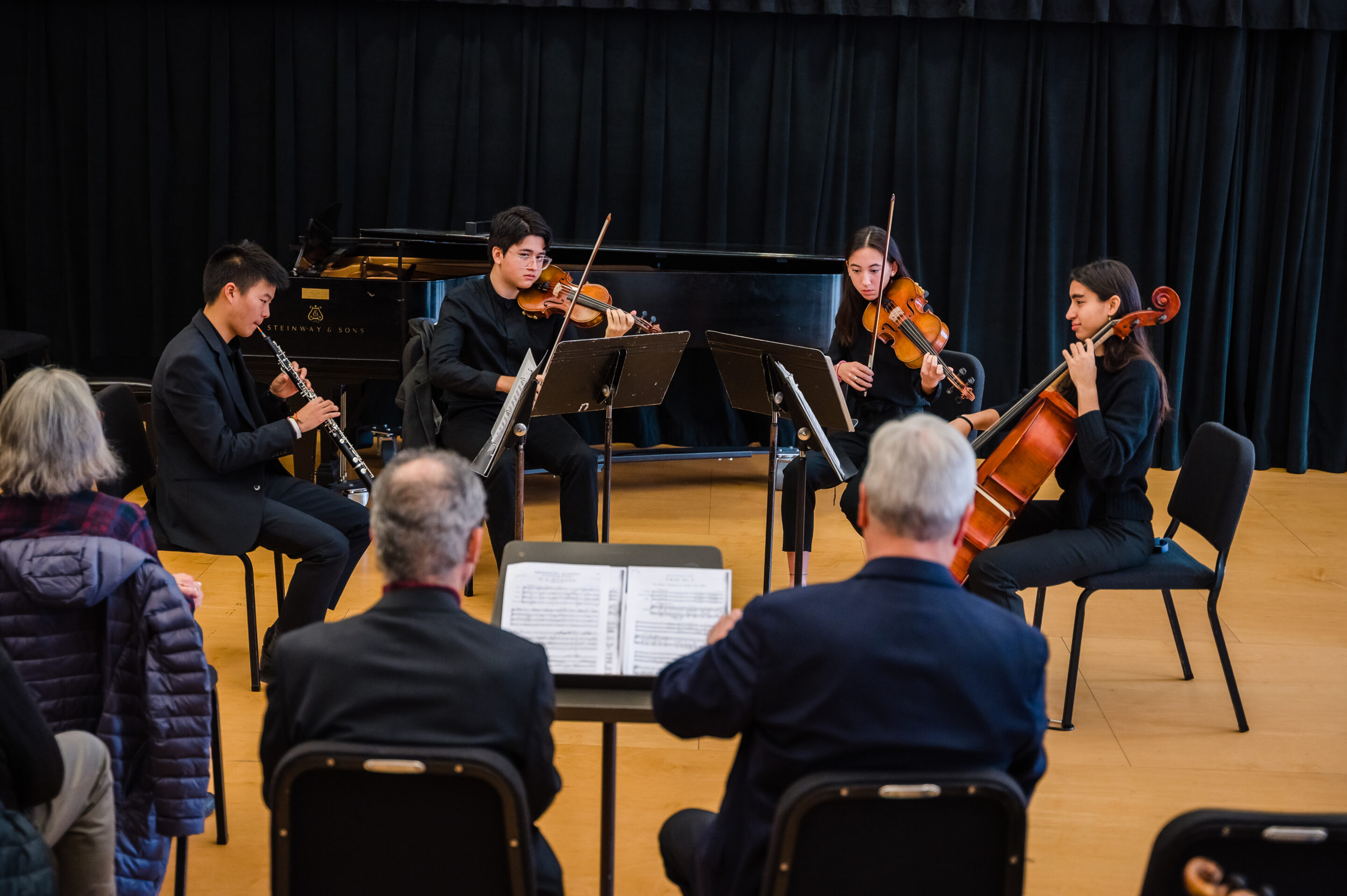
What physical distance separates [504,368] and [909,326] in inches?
55.4

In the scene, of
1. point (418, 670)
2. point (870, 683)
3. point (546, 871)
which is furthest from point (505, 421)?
point (870, 683)

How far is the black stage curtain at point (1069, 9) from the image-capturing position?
5.96 m

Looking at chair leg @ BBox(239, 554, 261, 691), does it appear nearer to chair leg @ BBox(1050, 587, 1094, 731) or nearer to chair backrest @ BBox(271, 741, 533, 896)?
chair backrest @ BBox(271, 741, 533, 896)

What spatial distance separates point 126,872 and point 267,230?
198 inches

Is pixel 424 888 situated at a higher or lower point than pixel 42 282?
lower

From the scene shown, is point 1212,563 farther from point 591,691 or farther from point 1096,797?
point 591,691

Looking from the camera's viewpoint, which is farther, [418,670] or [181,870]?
[181,870]

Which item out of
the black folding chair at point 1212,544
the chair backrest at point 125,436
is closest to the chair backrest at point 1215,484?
the black folding chair at point 1212,544

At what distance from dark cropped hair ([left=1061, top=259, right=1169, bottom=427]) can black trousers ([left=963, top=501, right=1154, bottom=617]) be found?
1.06 ft

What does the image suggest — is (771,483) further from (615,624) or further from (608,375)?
(615,624)

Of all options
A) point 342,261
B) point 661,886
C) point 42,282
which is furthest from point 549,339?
point 42,282

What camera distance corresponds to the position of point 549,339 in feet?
14.8

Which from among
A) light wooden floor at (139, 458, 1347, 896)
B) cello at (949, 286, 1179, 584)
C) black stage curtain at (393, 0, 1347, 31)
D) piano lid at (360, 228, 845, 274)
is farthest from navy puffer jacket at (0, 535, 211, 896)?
black stage curtain at (393, 0, 1347, 31)

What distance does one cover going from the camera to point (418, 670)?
1.66 m
